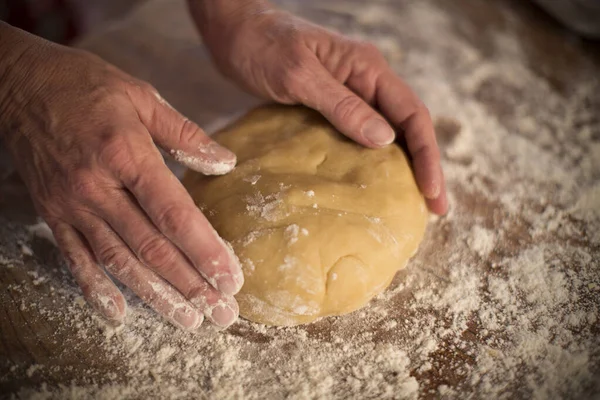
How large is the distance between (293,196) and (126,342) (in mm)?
625

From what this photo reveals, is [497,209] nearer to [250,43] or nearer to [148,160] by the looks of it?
[250,43]

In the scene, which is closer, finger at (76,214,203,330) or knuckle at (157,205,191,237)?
knuckle at (157,205,191,237)

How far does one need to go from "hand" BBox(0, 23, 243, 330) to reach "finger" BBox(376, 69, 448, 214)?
0.58m

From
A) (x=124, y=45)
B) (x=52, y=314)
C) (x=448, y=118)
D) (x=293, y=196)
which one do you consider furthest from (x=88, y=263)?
(x=448, y=118)

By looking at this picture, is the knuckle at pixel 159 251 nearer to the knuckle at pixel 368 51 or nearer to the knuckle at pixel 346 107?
the knuckle at pixel 346 107

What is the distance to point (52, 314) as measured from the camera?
5.01 ft

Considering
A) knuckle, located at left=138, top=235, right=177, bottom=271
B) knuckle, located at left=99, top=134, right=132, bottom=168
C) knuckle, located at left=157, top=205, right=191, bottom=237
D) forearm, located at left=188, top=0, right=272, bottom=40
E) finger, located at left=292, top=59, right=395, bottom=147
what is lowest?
knuckle, located at left=138, top=235, right=177, bottom=271

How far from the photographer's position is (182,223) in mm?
1303

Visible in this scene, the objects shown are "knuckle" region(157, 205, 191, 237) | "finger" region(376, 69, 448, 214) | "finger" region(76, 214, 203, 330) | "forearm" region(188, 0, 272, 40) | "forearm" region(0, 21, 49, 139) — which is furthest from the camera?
"forearm" region(188, 0, 272, 40)

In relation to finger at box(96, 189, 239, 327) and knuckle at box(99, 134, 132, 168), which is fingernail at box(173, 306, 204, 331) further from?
knuckle at box(99, 134, 132, 168)

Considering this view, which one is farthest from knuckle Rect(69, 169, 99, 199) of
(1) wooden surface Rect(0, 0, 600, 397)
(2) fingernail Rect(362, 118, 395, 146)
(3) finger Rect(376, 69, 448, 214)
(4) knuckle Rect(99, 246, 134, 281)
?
(3) finger Rect(376, 69, 448, 214)

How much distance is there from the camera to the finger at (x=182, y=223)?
51.4 inches

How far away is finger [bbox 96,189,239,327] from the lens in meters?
1.36

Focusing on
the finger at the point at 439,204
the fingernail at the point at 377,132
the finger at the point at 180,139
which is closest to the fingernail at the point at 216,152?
the finger at the point at 180,139
